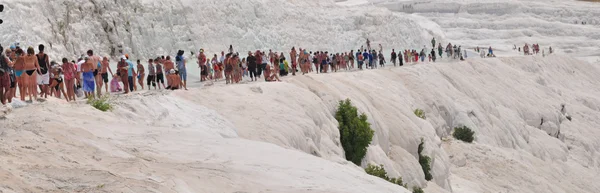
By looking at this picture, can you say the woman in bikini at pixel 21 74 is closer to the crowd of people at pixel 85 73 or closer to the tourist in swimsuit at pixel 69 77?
the crowd of people at pixel 85 73

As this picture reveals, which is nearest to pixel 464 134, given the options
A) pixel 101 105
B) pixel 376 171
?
pixel 376 171

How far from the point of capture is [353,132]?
85.5 feet

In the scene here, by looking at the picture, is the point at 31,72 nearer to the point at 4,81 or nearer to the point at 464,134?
the point at 4,81

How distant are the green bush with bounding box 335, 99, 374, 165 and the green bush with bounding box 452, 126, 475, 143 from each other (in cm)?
1213

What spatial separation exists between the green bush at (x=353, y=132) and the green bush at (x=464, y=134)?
12130 millimetres

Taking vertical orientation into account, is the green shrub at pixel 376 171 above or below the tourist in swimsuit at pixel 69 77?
below

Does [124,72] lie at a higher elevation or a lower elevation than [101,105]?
higher

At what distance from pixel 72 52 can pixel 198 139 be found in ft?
81.5

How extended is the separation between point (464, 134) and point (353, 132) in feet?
45.5

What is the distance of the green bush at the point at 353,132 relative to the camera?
84.2 feet

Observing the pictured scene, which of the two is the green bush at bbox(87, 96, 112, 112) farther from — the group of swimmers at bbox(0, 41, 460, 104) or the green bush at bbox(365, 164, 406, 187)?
the green bush at bbox(365, 164, 406, 187)

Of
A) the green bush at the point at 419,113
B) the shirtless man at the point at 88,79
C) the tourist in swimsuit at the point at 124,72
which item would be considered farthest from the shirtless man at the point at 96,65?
the green bush at the point at 419,113

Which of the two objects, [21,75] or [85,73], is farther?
[85,73]

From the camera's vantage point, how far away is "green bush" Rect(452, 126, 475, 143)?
38.3 meters
